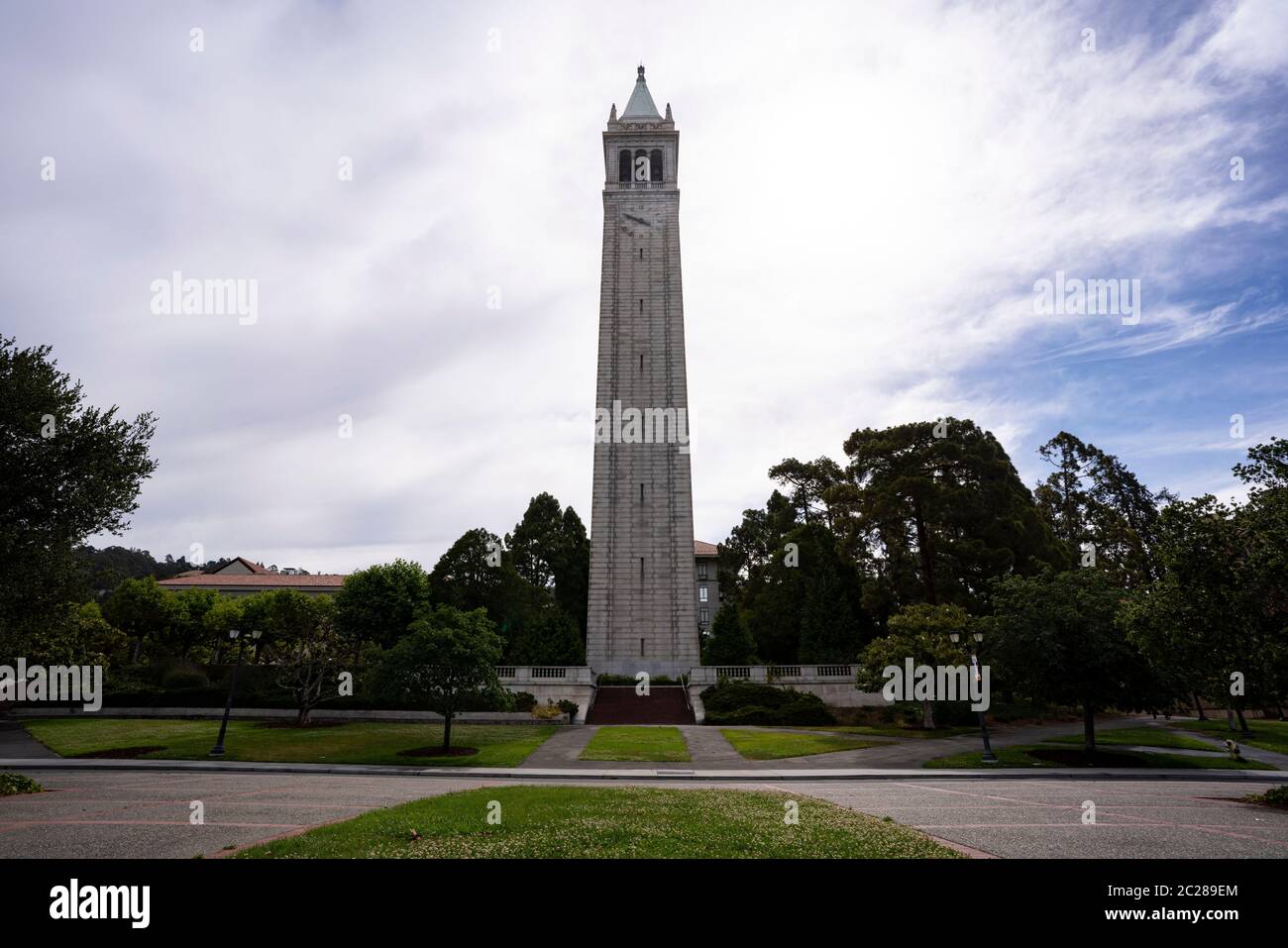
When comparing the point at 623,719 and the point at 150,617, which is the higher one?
the point at 150,617

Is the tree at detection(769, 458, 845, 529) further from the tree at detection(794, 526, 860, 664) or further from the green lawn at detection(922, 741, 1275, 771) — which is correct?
the green lawn at detection(922, 741, 1275, 771)

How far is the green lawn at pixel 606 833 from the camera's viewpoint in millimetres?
10336

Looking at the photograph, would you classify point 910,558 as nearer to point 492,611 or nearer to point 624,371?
point 624,371

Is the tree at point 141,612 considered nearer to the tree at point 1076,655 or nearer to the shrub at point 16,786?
the shrub at point 16,786

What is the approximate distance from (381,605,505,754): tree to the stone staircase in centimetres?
1171

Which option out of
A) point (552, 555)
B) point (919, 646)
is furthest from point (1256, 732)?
point (552, 555)

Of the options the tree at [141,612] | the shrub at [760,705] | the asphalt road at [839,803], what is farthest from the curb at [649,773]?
the tree at [141,612]

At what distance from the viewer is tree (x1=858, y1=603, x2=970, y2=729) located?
37219mm

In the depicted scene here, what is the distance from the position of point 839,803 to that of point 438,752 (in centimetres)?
1914

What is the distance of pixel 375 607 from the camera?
167 ft
